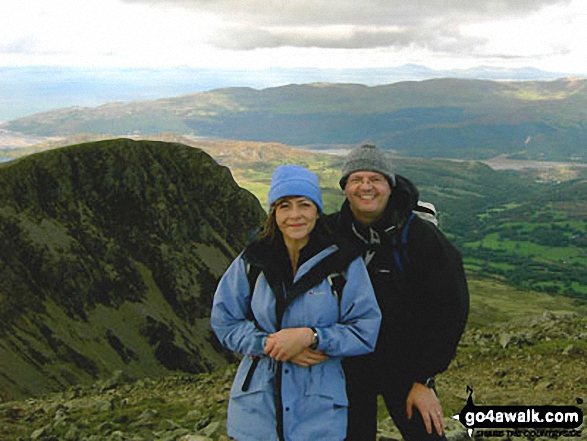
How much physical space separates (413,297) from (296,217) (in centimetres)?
231

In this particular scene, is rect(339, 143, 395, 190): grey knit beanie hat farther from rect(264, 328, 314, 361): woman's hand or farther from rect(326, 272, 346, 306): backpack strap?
rect(264, 328, 314, 361): woman's hand

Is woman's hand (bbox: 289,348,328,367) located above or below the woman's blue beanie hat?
below

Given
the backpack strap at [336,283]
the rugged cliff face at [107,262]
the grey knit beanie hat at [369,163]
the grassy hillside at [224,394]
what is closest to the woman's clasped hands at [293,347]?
the backpack strap at [336,283]

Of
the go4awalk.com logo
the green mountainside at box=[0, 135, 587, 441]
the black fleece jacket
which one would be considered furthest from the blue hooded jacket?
the green mountainside at box=[0, 135, 587, 441]

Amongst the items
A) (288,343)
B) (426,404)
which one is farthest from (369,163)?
(426,404)

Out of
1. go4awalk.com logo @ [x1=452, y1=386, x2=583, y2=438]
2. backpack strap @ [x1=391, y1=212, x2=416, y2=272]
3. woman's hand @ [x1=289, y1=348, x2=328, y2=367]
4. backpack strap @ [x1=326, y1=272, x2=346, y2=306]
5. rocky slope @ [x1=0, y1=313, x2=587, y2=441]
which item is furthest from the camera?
rocky slope @ [x1=0, y1=313, x2=587, y2=441]

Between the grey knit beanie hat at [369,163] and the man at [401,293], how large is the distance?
0.05 ft

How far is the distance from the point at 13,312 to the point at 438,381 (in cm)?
5320

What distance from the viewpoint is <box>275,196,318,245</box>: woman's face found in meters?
7.58

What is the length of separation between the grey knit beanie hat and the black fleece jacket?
0.41 metres

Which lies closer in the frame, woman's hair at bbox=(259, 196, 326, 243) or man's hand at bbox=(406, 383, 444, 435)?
woman's hair at bbox=(259, 196, 326, 243)

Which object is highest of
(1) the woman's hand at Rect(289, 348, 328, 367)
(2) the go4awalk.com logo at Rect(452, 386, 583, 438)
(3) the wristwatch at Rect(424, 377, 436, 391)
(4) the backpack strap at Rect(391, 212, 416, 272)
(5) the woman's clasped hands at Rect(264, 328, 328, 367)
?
(4) the backpack strap at Rect(391, 212, 416, 272)

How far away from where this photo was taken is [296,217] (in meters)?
7.57

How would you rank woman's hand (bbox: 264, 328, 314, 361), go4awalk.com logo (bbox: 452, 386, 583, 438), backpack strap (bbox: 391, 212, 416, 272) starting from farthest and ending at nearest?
go4awalk.com logo (bbox: 452, 386, 583, 438) < backpack strap (bbox: 391, 212, 416, 272) < woman's hand (bbox: 264, 328, 314, 361)
